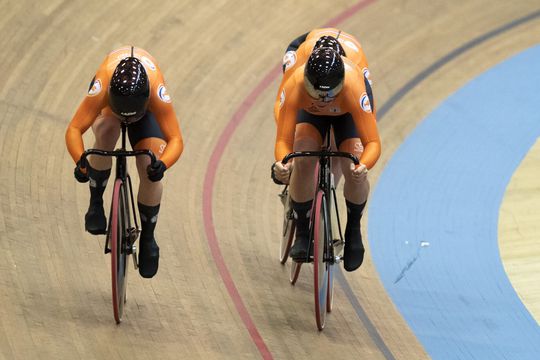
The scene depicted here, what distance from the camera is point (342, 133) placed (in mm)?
6000

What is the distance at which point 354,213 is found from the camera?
6.13 metres

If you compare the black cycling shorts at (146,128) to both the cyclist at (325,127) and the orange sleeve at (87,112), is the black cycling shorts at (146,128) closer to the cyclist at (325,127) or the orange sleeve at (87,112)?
the orange sleeve at (87,112)

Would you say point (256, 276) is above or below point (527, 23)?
below

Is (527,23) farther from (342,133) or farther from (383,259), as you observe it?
(342,133)

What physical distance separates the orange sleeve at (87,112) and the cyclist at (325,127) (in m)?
0.93

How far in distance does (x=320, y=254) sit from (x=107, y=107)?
1363 millimetres

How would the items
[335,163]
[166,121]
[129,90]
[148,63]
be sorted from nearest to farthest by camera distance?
[129,90] → [166,121] → [148,63] → [335,163]

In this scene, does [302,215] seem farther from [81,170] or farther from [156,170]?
[81,170]

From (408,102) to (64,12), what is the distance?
2.78 m

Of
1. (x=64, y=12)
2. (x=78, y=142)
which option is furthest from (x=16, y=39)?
(x=78, y=142)

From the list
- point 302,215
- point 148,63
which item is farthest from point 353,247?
point 148,63

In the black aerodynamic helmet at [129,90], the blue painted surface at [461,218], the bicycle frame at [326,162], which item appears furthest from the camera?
the blue painted surface at [461,218]

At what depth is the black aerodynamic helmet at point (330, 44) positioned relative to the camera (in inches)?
Answer: 245

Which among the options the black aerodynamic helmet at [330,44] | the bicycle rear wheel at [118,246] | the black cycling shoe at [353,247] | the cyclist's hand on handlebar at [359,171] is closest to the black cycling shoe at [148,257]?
the bicycle rear wheel at [118,246]
